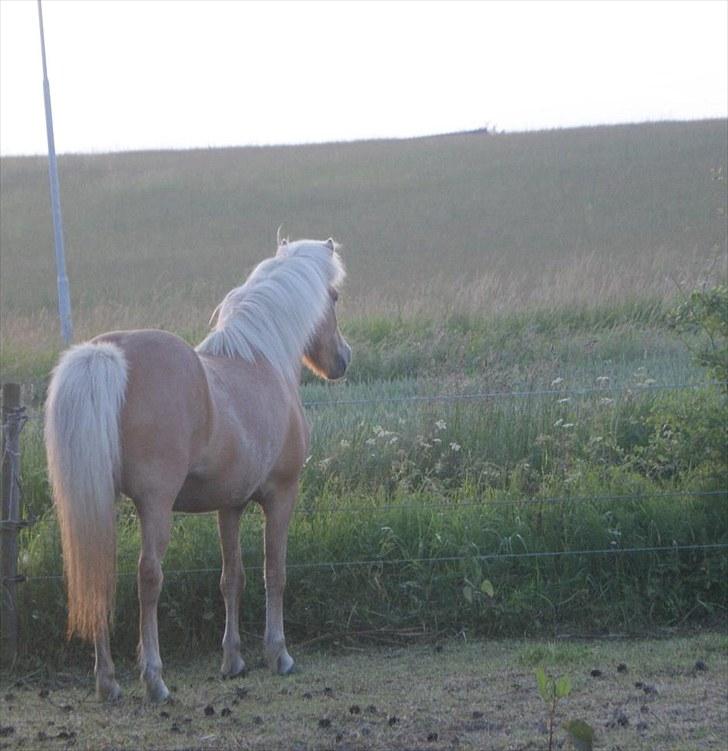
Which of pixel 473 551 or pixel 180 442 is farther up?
pixel 180 442

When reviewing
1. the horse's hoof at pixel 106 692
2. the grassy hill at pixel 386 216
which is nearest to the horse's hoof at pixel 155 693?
the horse's hoof at pixel 106 692

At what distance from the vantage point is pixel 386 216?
32.5 meters

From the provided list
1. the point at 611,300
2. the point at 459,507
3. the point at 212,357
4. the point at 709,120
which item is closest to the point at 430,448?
the point at 459,507

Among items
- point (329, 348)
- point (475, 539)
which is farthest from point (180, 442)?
point (475, 539)

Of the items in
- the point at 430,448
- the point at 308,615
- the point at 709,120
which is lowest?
the point at 308,615

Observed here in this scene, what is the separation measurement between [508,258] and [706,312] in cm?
2042

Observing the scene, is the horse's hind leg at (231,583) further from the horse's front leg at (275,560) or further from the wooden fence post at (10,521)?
the wooden fence post at (10,521)

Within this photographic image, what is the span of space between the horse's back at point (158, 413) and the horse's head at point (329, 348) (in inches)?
56.4

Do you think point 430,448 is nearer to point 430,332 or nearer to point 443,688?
point 443,688

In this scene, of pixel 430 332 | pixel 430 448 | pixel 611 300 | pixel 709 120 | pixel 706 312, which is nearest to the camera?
pixel 706 312

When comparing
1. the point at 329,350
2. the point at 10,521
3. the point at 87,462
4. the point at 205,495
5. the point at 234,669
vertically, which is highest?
the point at 329,350

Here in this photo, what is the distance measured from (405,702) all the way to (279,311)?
1.99 metres

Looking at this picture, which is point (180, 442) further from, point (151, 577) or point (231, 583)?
point (231, 583)

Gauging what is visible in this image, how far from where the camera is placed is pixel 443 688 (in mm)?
4816
